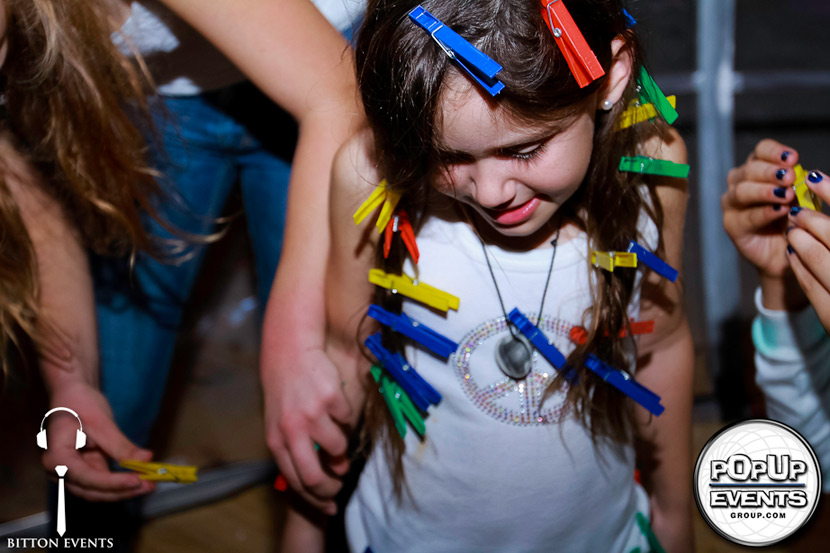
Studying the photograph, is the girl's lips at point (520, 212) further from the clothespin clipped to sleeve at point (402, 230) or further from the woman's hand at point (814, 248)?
the woman's hand at point (814, 248)

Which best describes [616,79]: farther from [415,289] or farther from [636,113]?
[415,289]

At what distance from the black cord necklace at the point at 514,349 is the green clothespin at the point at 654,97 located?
155 mm

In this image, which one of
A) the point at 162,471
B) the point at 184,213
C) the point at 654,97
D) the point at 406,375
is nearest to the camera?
the point at 654,97

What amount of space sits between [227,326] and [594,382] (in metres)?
0.77

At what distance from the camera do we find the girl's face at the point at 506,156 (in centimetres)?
58

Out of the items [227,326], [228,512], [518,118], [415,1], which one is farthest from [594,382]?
[227,326]

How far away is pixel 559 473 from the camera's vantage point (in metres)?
0.77

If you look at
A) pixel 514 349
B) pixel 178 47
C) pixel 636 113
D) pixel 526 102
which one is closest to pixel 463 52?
pixel 526 102

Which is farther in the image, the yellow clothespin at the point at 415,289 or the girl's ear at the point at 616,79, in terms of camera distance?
the yellow clothespin at the point at 415,289

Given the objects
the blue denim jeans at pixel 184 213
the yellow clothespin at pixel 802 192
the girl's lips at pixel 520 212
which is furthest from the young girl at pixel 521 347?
the blue denim jeans at pixel 184 213

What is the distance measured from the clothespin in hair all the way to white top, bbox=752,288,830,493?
0.46 feet

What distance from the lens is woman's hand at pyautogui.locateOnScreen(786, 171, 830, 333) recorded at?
2.23ft

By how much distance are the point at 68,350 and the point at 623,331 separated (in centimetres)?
68

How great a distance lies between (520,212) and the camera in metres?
0.64
